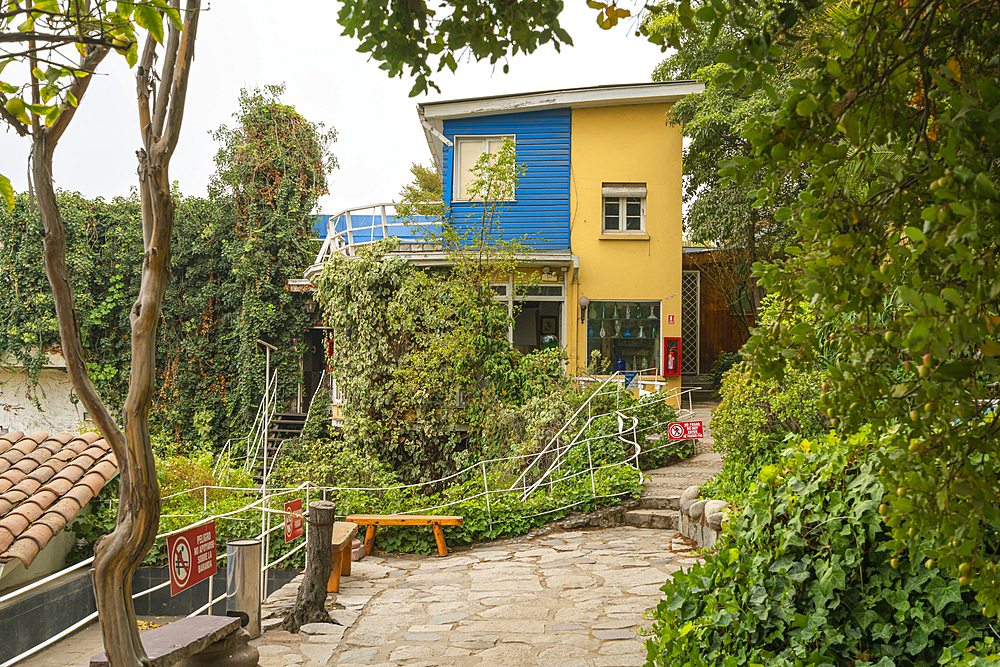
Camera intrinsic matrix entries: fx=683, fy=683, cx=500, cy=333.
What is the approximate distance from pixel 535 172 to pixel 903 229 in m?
13.3

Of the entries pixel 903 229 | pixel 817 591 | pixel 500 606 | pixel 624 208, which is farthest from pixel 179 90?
pixel 624 208

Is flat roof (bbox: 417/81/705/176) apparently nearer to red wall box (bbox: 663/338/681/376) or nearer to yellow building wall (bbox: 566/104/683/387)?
yellow building wall (bbox: 566/104/683/387)

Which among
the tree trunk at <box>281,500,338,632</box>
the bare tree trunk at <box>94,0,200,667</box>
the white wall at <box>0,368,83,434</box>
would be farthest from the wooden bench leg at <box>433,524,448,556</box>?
the white wall at <box>0,368,83,434</box>

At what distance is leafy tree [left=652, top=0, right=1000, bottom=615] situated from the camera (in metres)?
1.29

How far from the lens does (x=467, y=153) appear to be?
14.5 metres

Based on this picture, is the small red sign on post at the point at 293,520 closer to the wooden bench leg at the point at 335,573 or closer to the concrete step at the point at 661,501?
the wooden bench leg at the point at 335,573

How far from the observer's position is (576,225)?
14.2 metres

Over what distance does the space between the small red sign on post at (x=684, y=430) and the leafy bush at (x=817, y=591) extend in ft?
20.3

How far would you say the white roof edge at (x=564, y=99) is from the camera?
13.9 meters

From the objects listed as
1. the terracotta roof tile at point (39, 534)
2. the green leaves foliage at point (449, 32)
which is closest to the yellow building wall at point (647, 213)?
the terracotta roof tile at point (39, 534)

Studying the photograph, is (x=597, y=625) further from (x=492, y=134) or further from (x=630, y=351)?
(x=492, y=134)

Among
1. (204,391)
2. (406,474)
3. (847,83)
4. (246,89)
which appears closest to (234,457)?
(204,391)

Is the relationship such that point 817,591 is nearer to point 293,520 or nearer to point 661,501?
point 293,520

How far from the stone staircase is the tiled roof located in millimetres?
6040
